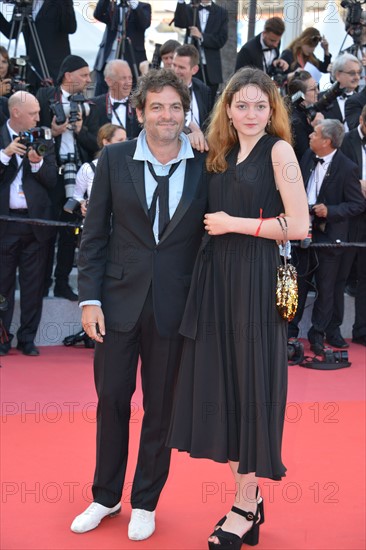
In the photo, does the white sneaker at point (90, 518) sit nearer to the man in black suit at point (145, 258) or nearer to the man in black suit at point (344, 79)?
the man in black suit at point (145, 258)

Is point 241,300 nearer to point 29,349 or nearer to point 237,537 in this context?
point 237,537

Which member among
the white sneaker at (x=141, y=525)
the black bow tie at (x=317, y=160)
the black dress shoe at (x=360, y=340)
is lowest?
the black dress shoe at (x=360, y=340)

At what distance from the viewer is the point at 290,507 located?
3.71m

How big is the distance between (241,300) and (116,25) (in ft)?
18.1

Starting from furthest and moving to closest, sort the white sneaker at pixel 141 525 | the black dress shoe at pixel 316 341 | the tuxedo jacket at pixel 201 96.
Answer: the tuxedo jacket at pixel 201 96
the black dress shoe at pixel 316 341
the white sneaker at pixel 141 525

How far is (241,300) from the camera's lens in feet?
10.4

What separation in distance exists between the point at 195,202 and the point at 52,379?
112 inches

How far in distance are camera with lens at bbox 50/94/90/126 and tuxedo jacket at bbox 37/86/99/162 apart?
0.12 metres

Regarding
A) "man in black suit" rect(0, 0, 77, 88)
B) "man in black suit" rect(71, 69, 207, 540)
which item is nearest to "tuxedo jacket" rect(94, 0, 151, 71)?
"man in black suit" rect(0, 0, 77, 88)

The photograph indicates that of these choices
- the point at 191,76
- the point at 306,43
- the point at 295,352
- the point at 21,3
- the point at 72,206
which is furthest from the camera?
the point at 306,43

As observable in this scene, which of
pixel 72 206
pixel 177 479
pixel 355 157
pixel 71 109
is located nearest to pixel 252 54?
pixel 355 157

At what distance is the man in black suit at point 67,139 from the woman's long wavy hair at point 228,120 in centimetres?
340

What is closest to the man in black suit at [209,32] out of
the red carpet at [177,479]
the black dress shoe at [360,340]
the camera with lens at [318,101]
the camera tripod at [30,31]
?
the camera tripod at [30,31]

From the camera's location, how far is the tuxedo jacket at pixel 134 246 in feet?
10.6
